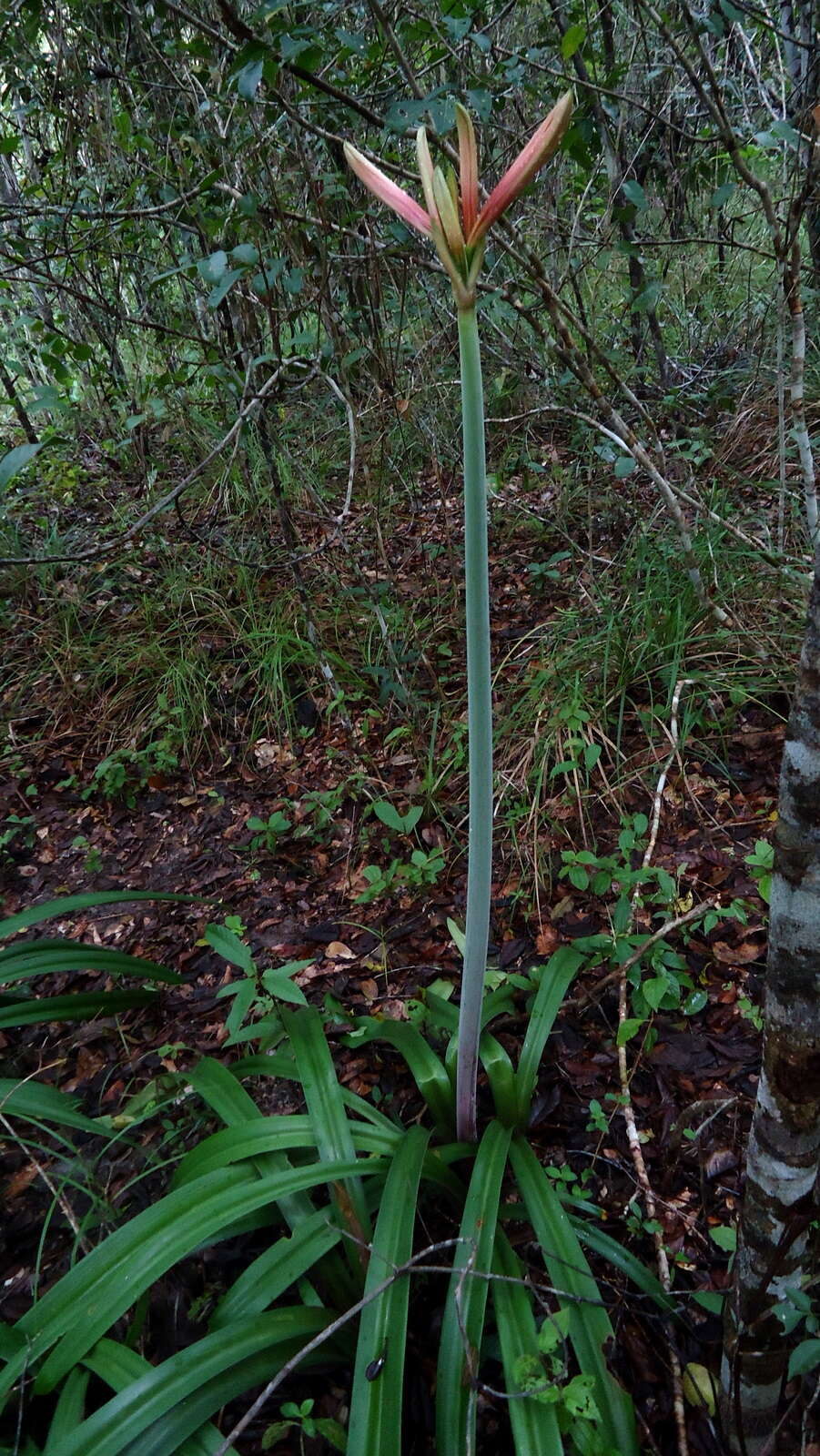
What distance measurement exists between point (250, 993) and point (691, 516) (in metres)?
2.42

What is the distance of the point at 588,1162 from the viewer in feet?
5.00

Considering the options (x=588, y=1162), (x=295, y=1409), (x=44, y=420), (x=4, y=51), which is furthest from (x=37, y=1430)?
(x=44, y=420)

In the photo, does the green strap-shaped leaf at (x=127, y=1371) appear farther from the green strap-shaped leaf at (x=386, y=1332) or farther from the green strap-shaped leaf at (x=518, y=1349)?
the green strap-shaped leaf at (x=518, y=1349)

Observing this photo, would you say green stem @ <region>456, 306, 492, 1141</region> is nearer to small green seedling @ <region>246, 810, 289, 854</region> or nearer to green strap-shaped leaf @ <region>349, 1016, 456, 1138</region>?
green strap-shaped leaf @ <region>349, 1016, 456, 1138</region>

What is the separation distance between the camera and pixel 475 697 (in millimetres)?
1107

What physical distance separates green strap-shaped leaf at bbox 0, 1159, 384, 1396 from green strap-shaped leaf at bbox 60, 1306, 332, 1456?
109mm

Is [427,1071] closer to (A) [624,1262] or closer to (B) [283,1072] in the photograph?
(B) [283,1072]

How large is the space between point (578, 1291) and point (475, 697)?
3.04ft

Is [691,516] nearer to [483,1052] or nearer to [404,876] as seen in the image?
[404,876]

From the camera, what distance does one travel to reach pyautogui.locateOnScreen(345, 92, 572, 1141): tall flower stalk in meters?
0.85

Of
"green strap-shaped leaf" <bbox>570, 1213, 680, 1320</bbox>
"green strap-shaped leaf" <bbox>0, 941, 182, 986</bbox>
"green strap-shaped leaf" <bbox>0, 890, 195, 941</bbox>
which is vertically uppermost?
"green strap-shaped leaf" <bbox>0, 890, 195, 941</bbox>

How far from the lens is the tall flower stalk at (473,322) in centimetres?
85

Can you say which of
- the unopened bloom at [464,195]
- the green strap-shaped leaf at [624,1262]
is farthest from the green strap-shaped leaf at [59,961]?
the unopened bloom at [464,195]

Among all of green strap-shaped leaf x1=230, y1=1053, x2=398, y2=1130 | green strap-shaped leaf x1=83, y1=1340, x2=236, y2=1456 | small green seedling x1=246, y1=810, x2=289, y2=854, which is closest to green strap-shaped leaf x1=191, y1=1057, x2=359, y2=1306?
green strap-shaped leaf x1=230, y1=1053, x2=398, y2=1130
